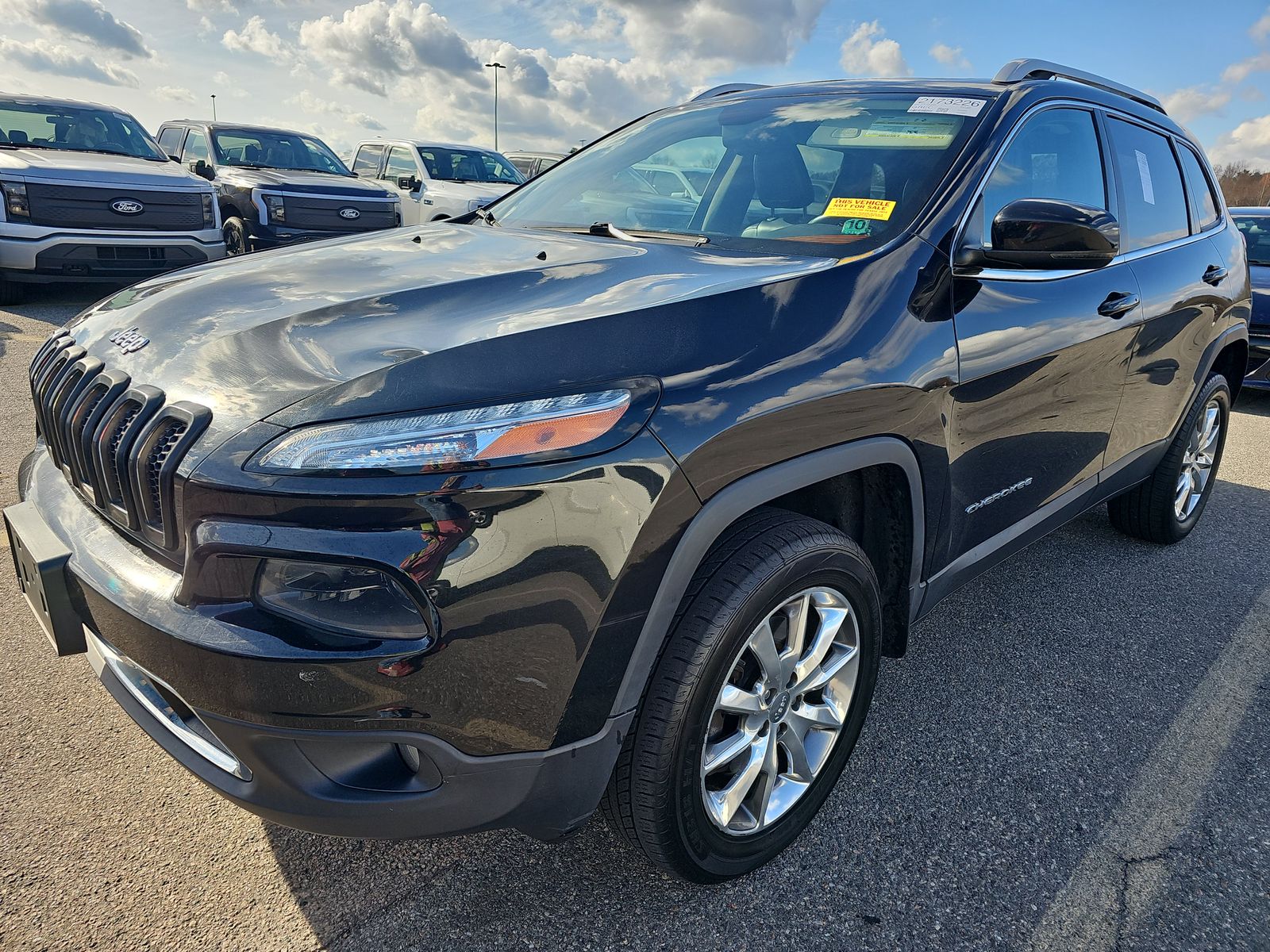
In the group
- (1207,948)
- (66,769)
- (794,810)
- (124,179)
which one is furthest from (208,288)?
(124,179)

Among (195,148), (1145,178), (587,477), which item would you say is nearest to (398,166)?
(195,148)

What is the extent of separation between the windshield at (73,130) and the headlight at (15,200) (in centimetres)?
107

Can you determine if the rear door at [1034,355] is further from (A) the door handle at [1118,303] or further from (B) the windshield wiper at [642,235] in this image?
(B) the windshield wiper at [642,235]

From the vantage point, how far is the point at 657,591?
5.17 feet

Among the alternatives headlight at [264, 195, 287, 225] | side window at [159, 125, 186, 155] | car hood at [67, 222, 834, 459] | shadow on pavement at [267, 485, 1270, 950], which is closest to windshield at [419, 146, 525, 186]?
headlight at [264, 195, 287, 225]

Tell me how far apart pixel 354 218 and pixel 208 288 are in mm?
8909

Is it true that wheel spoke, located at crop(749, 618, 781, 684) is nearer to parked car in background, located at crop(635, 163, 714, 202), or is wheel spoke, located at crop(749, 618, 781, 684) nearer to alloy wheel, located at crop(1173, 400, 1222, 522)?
parked car in background, located at crop(635, 163, 714, 202)

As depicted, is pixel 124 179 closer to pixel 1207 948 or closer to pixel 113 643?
pixel 113 643

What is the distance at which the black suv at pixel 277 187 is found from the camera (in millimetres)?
9758

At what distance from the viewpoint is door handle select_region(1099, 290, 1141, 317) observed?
2738mm

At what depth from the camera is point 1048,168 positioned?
2658mm

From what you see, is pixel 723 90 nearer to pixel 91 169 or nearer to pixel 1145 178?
pixel 1145 178

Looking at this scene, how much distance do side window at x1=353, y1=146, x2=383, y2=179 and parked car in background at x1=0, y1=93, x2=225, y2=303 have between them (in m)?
4.95

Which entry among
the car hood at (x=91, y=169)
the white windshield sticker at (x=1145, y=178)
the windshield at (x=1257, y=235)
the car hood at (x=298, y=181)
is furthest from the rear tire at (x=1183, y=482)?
the car hood at (x=298, y=181)
